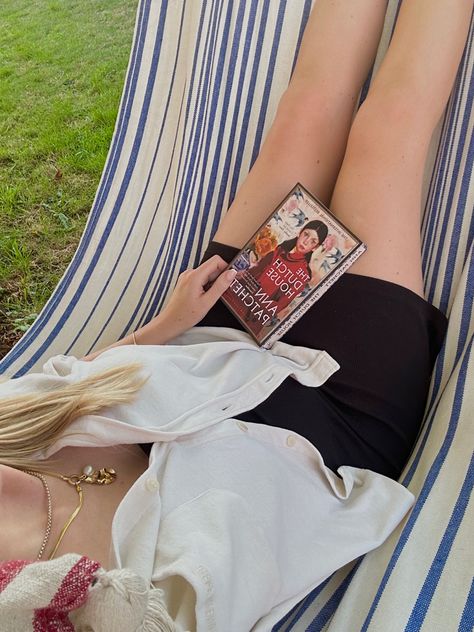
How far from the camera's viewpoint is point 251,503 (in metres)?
0.98

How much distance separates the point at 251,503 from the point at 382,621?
241 mm

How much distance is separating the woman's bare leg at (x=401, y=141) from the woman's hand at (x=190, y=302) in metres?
0.25

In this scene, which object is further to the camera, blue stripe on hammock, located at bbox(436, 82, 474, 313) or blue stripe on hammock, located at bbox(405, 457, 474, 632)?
blue stripe on hammock, located at bbox(436, 82, 474, 313)

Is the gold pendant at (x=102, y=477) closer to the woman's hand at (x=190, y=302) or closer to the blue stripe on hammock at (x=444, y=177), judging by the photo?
the woman's hand at (x=190, y=302)

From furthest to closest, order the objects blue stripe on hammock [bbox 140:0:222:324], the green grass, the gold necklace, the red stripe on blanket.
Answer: the green grass < blue stripe on hammock [bbox 140:0:222:324] < the gold necklace < the red stripe on blanket

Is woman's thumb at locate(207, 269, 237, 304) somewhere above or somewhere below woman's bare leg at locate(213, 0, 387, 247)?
below

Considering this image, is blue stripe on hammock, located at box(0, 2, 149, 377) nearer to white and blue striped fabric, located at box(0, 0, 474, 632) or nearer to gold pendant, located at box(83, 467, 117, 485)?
white and blue striped fabric, located at box(0, 0, 474, 632)

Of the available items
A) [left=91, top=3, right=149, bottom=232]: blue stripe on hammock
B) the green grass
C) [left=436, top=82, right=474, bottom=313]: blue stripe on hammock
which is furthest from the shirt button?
the green grass

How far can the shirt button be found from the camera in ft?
3.15

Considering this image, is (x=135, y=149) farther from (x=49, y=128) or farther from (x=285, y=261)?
(x=49, y=128)

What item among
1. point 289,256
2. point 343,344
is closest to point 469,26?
point 289,256

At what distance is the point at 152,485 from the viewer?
3.16 feet

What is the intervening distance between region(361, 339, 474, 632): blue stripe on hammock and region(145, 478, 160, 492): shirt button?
1.12ft

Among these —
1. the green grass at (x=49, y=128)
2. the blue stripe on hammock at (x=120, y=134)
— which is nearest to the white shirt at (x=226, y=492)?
the blue stripe on hammock at (x=120, y=134)
